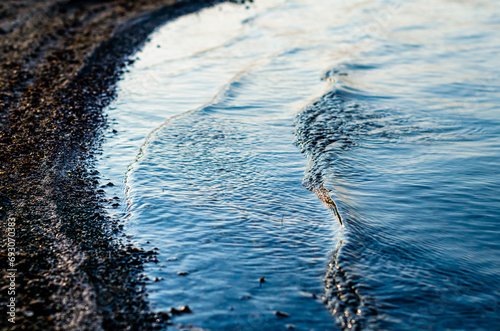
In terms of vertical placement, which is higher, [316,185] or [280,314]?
[316,185]

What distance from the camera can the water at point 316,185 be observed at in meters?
4.59

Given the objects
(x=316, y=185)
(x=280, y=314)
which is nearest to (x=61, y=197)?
(x=280, y=314)

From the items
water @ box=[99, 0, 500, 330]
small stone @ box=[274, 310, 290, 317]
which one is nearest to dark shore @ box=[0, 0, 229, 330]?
water @ box=[99, 0, 500, 330]

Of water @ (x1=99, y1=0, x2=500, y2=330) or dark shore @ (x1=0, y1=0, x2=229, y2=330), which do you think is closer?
dark shore @ (x1=0, y1=0, x2=229, y2=330)

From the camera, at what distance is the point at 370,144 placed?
8.35 meters

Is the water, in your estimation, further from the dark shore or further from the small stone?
the dark shore

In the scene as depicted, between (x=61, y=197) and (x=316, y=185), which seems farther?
(x=316, y=185)

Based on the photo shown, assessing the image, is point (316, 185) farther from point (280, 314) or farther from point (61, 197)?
point (61, 197)

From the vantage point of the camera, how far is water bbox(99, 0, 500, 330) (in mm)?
4594

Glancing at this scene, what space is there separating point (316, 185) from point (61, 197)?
3930mm

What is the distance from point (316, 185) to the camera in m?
6.87

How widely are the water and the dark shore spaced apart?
0.36 meters

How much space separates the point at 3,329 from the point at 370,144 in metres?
6.74

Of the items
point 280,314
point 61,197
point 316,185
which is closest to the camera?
point 280,314
